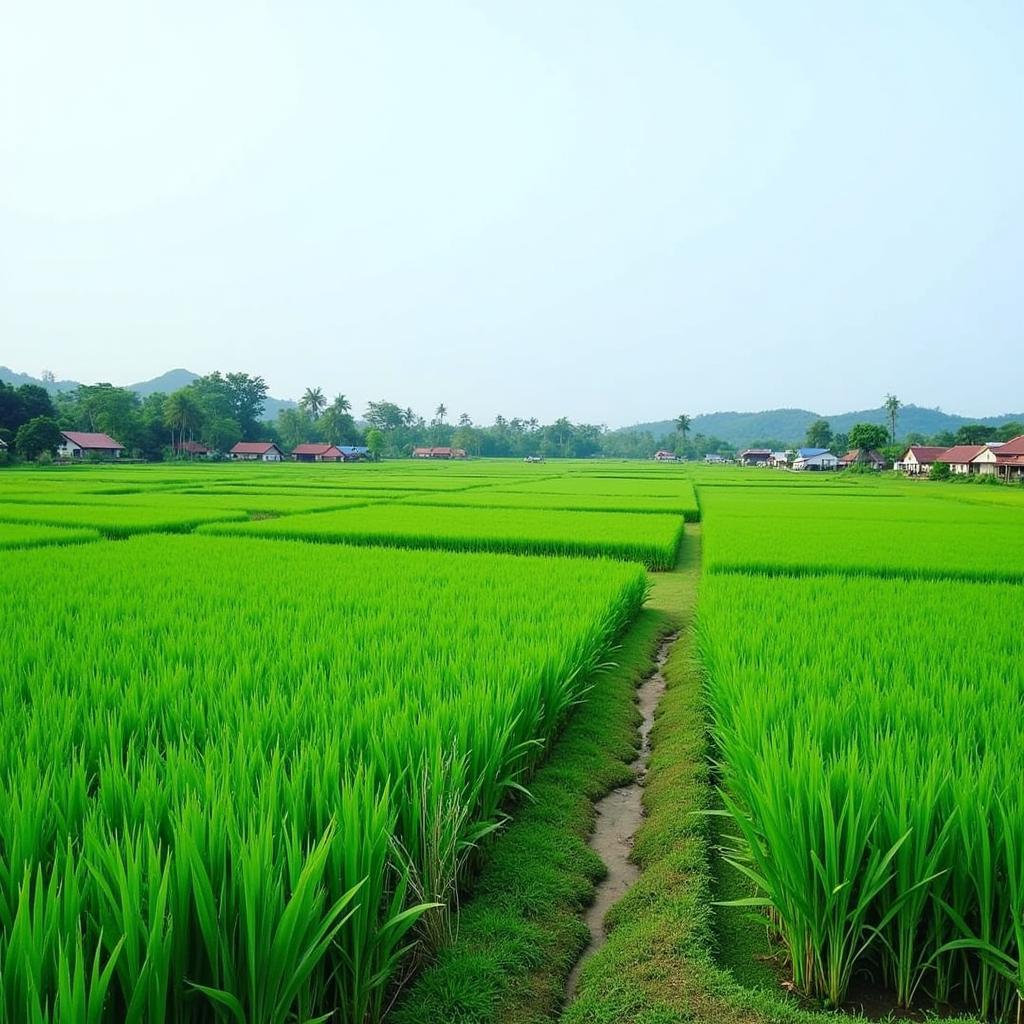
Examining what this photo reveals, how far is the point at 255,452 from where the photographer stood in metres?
91.1

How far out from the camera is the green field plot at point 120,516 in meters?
16.9

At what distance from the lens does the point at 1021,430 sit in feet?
266

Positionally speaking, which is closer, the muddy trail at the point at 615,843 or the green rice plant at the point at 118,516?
the muddy trail at the point at 615,843

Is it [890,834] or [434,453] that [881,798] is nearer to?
[890,834]

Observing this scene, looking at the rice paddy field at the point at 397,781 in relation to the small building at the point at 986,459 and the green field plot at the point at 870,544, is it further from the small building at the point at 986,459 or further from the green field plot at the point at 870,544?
the small building at the point at 986,459

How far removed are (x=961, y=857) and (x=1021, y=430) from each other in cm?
9540

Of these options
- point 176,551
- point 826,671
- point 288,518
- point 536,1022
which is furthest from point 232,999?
point 288,518

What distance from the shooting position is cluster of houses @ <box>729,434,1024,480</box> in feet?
191

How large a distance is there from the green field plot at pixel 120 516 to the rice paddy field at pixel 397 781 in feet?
27.0

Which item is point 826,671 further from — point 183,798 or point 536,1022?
point 183,798

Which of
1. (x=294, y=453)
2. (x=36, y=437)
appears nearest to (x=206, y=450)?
(x=294, y=453)

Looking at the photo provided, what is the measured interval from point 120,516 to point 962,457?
69488mm

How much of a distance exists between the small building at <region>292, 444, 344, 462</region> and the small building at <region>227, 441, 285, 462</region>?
4.00m

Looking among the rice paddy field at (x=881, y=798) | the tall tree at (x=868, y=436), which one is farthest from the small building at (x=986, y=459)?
the rice paddy field at (x=881, y=798)
